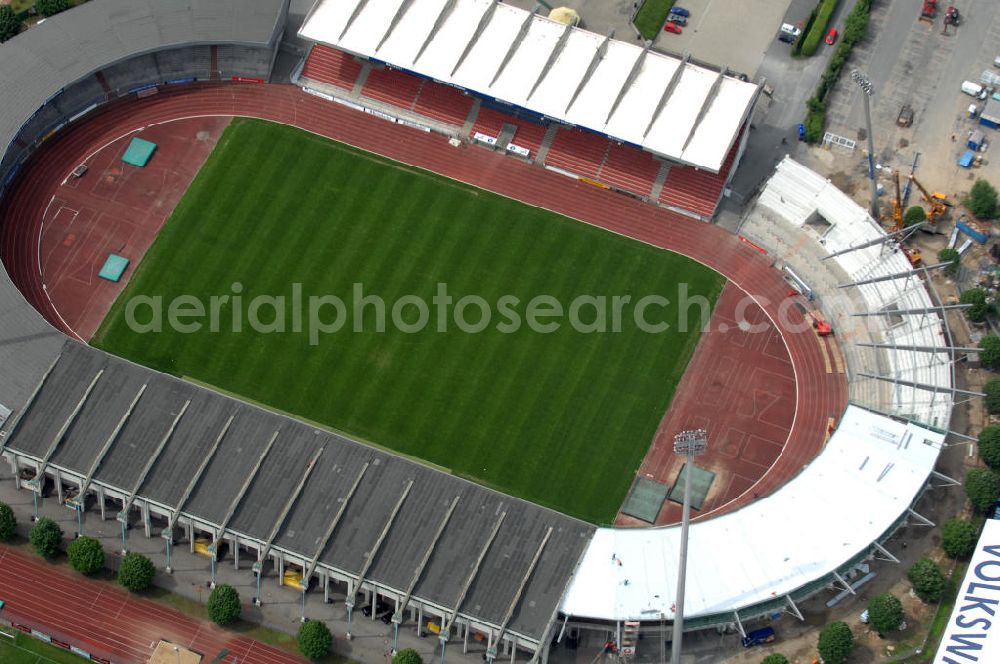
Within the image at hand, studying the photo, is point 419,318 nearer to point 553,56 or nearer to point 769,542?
point 553,56

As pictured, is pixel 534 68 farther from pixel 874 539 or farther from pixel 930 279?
pixel 874 539

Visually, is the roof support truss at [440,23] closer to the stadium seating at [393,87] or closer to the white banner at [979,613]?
the stadium seating at [393,87]

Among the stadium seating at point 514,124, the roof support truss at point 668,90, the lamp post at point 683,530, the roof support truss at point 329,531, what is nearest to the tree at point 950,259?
the roof support truss at point 668,90

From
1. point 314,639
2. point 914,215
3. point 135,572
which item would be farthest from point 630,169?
point 135,572

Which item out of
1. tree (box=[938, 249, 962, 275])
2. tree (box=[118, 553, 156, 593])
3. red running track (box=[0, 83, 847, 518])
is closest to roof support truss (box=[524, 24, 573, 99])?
red running track (box=[0, 83, 847, 518])

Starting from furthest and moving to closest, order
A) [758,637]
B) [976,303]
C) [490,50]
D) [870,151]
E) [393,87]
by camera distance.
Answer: [393,87] → [490,50] → [870,151] → [976,303] → [758,637]

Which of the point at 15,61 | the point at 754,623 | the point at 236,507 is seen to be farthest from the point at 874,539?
the point at 15,61

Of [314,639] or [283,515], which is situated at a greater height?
[283,515]
